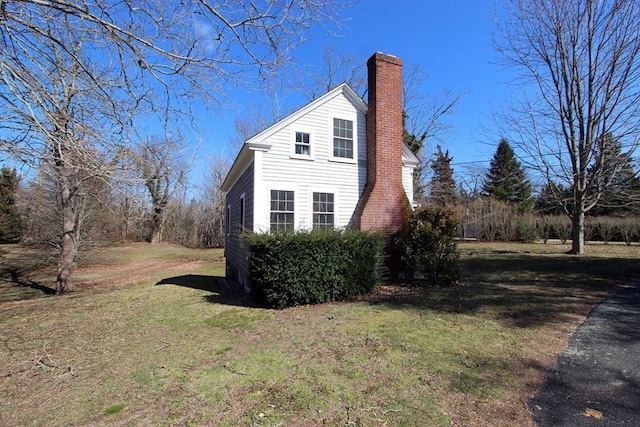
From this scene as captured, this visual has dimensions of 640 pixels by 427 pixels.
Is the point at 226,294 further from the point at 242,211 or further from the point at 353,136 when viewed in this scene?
the point at 353,136

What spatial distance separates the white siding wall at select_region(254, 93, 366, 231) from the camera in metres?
9.49

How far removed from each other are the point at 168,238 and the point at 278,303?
33948 mm

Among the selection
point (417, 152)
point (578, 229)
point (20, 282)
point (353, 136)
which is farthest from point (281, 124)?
point (417, 152)

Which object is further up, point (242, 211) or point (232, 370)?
point (242, 211)

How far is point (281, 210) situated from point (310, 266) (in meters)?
2.69

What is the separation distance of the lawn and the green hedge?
0.40m

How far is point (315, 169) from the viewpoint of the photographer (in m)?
10.1

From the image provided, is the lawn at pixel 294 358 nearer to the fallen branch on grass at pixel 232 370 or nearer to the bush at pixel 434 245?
the fallen branch on grass at pixel 232 370

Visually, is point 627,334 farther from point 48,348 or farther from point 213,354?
point 48,348

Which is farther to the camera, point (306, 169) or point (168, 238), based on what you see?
point (168, 238)

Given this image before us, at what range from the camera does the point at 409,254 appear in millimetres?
9539

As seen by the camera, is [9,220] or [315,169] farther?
[9,220]

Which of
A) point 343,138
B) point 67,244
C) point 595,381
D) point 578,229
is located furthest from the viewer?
point 578,229

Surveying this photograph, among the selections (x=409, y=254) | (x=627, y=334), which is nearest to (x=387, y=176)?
(x=409, y=254)
